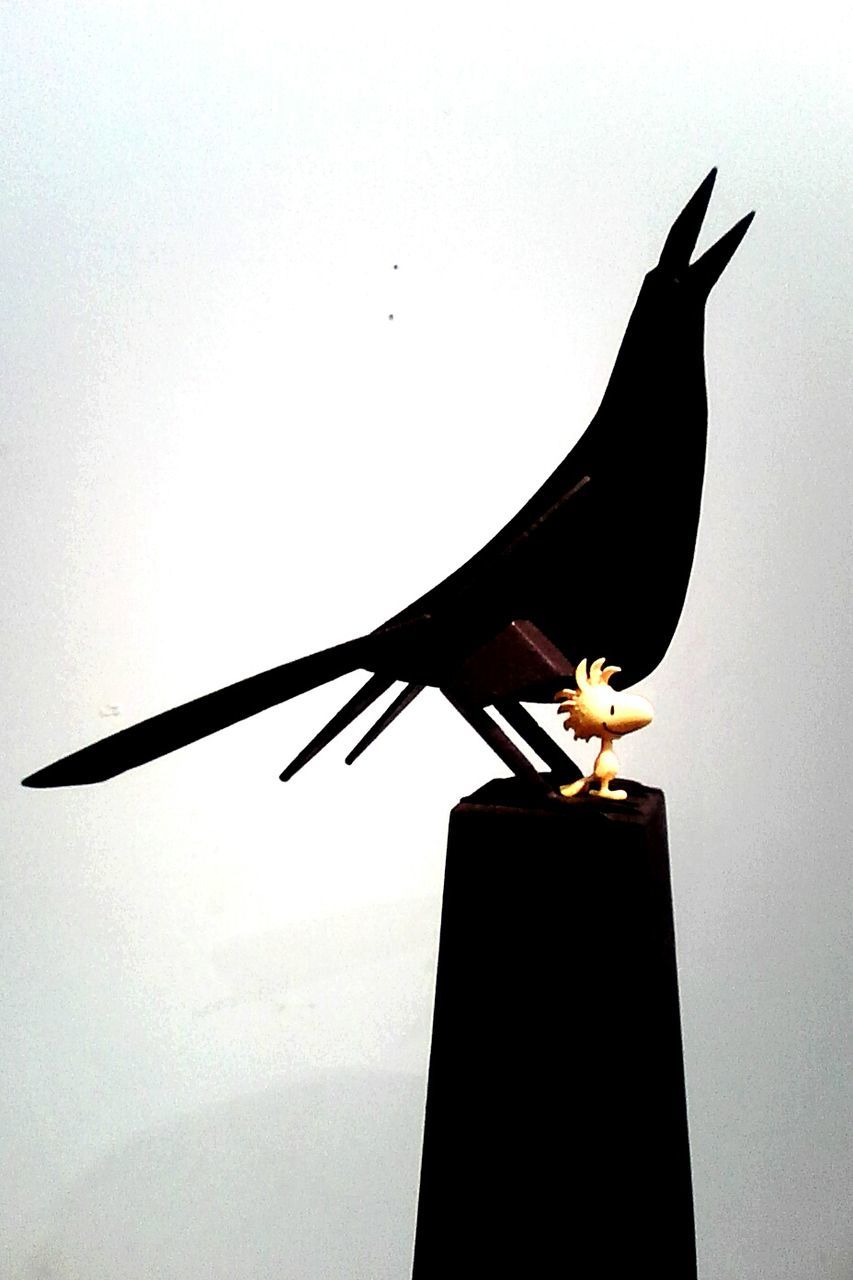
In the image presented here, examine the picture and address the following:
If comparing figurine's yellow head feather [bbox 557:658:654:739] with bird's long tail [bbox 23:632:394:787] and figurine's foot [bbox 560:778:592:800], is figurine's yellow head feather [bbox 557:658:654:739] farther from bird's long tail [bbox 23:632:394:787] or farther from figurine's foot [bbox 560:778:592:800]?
bird's long tail [bbox 23:632:394:787]

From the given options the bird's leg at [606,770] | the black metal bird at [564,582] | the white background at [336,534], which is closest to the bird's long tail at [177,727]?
the black metal bird at [564,582]

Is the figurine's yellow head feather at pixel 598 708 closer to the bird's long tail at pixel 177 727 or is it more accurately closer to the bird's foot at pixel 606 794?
the bird's foot at pixel 606 794

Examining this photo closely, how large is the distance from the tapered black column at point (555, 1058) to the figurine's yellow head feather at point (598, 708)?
6 cm

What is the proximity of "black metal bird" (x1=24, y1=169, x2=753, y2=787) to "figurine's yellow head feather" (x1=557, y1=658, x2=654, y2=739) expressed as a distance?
16 millimetres

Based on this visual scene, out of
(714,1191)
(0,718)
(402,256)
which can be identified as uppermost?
(402,256)

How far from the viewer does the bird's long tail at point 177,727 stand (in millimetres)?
657

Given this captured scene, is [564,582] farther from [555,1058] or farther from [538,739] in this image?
[555,1058]

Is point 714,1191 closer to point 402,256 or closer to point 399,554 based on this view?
point 399,554

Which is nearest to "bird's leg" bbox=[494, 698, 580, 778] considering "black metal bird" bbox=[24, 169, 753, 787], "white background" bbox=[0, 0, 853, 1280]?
"black metal bird" bbox=[24, 169, 753, 787]

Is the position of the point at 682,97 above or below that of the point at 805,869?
above

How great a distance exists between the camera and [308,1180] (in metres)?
1.15

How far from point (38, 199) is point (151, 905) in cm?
84

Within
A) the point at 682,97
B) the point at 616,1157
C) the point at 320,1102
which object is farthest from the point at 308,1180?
the point at 682,97

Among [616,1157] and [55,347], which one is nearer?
[616,1157]
